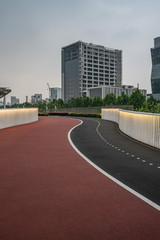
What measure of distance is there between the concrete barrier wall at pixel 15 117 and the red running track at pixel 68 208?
56.7 ft

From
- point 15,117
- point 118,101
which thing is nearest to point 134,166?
point 15,117

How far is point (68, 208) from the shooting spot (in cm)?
501

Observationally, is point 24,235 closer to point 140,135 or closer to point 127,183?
point 127,183

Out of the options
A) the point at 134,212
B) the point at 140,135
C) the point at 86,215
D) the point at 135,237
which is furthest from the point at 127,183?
the point at 140,135

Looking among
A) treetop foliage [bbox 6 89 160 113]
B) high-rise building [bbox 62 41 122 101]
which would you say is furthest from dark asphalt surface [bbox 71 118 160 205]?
high-rise building [bbox 62 41 122 101]

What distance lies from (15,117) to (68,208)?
24387 millimetres

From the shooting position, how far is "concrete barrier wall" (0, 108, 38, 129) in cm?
2475

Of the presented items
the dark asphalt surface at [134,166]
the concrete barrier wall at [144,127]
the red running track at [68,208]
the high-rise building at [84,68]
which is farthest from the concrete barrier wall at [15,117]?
the high-rise building at [84,68]

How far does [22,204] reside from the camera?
5.24 m

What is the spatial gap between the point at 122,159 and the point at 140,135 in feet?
20.2

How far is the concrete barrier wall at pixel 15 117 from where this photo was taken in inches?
975

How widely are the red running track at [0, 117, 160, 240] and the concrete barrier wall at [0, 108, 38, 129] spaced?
17267 millimetres

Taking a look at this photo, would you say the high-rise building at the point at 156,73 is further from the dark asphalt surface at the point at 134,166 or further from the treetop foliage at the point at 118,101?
the dark asphalt surface at the point at 134,166

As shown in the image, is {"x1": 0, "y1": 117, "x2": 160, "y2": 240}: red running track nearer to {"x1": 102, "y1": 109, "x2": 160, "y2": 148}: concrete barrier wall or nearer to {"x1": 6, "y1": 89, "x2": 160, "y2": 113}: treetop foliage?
{"x1": 102, "y1": 109, "x2": 160, "y2": 148}: concrete barrier wall
